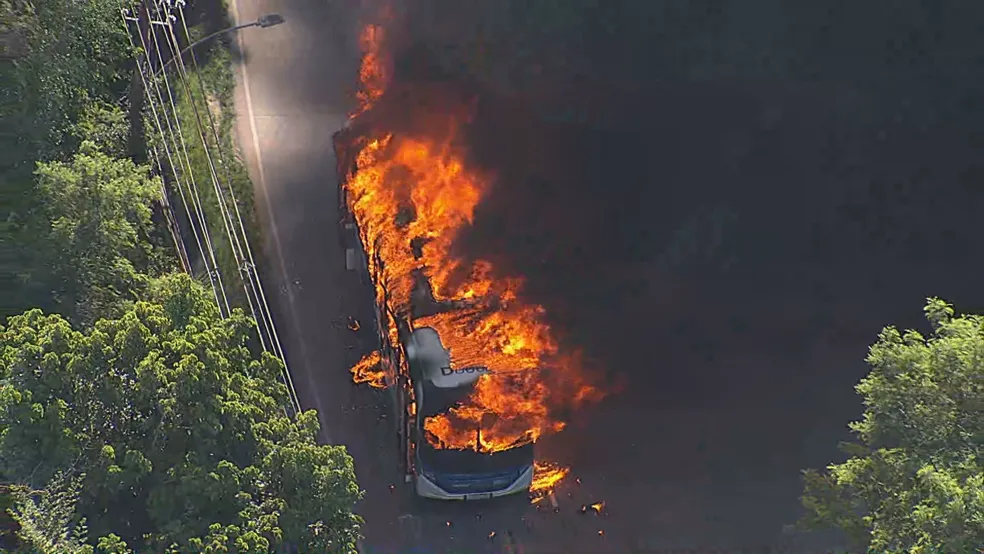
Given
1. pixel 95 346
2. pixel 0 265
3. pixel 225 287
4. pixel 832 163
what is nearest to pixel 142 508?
pixel 95 346

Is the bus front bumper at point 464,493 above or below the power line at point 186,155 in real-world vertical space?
below

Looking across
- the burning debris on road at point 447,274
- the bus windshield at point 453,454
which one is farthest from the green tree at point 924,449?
the bus windshield at point 453,454

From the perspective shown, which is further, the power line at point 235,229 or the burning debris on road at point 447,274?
the power line at point 235,229

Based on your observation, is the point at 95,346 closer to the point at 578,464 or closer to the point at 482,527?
the point at 482,527

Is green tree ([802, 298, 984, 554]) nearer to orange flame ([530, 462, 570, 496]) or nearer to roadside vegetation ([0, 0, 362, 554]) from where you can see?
orange flame ([530, 462, 570, 496])

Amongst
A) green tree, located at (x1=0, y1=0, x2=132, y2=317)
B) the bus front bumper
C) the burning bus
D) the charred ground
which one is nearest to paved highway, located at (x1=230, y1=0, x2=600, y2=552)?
the burning bus

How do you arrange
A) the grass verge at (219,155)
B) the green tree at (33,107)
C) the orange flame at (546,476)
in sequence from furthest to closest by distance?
the grass verge at (219,155) < the orange flame at (546,476) < the green tree at (33,107)

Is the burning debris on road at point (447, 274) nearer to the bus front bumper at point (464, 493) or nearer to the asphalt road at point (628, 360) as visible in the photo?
the asphalt road at point (628, 360)
